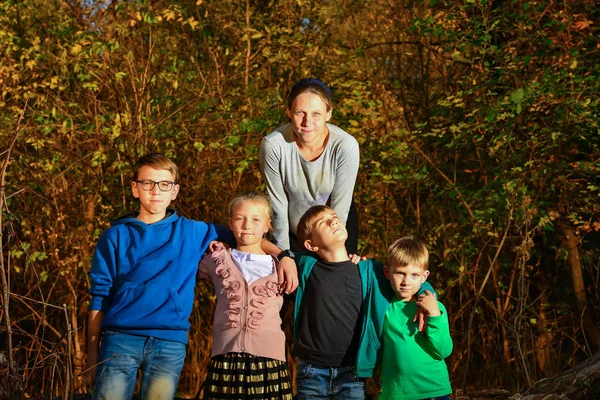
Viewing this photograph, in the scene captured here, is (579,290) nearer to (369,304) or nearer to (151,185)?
(369,304)

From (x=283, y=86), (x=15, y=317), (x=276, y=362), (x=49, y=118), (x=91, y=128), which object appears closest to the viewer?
(x=276, y=362)

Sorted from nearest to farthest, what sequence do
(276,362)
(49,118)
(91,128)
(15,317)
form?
(276,362), (91,128), (49,118), (15,317)

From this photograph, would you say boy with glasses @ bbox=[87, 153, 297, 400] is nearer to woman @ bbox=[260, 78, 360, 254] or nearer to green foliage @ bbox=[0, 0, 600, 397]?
woman @ bbox=[260, 78, 360, 254]

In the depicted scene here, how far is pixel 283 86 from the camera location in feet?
21.9

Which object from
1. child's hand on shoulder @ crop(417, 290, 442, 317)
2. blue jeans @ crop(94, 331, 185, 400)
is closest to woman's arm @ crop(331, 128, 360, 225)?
child's hand on shoulder @ crop(417, 290, 442, 317)

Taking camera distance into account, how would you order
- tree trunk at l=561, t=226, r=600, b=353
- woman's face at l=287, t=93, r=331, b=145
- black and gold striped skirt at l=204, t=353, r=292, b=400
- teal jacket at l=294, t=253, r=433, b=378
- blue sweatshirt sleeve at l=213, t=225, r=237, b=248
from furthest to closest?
tree trunk at l=561, t=226, r=600, b=353, woman's face at l=287, t=93, r=331, b=145, blue sweatshirt sleeve at l=213, t=225, r=237, b=248, teal jacket at l=294, t=253, r=433, b=378, black and gold striped skirt at l=204, t=353, r=292, b=400

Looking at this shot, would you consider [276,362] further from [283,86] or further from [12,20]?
[12,20]

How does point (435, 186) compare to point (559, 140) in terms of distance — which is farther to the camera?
→ point (435, 186)


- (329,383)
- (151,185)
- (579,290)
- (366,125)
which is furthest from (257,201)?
(579,290)

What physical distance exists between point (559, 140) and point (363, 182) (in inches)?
60.9

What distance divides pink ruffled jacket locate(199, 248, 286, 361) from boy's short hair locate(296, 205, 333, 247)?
0.80 ft

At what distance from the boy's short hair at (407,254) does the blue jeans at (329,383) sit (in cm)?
48

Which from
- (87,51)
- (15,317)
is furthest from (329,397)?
(15,317)

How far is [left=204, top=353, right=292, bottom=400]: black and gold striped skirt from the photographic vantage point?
3213mm
